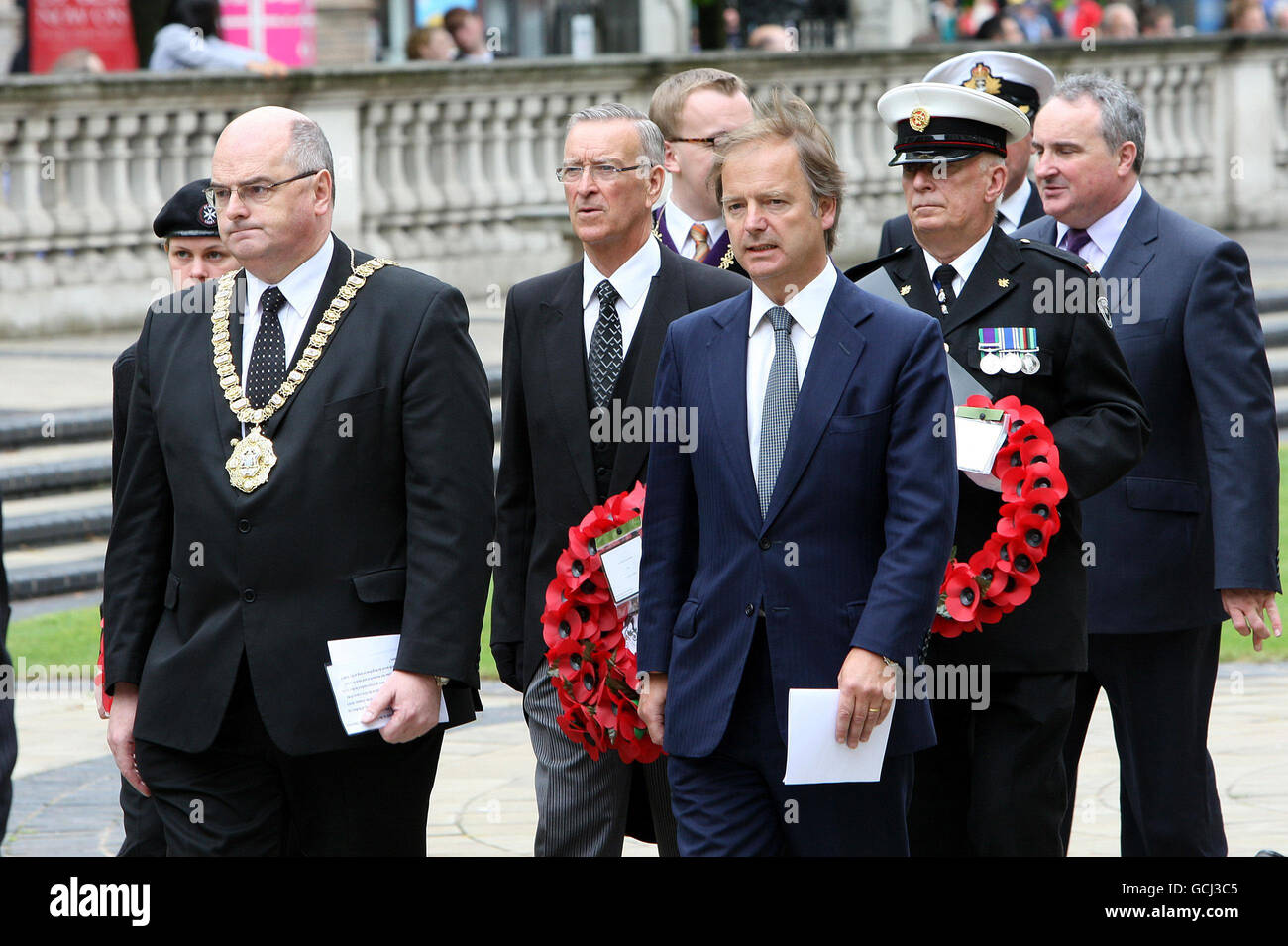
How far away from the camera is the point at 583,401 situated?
17.0 ft

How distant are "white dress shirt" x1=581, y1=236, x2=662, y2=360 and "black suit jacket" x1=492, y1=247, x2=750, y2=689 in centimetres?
2

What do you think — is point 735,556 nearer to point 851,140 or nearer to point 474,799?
point 474,799

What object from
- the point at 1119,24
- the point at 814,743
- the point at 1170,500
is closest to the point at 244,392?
the point at 814,743

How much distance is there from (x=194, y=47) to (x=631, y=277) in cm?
1071

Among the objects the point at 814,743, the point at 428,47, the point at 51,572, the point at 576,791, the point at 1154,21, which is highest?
the point at 1154,21

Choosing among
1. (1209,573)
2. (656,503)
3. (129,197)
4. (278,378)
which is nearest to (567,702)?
(656,503)

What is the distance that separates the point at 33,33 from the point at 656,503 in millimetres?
15228

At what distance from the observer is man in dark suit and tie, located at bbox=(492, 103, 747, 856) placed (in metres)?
5.08

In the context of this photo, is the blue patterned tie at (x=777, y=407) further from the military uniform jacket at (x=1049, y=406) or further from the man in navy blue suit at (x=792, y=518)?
the military uniform jacket at (x=1049, y=406)

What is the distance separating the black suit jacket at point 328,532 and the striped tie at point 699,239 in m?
1.84

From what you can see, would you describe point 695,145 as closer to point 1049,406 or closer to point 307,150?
point 1049,406

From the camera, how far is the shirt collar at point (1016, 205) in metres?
7.05

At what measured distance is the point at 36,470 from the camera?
11.2 metres

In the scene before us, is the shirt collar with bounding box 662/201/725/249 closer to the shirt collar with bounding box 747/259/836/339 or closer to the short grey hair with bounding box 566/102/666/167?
the short grey hair with bounding box 566/102/666/167
